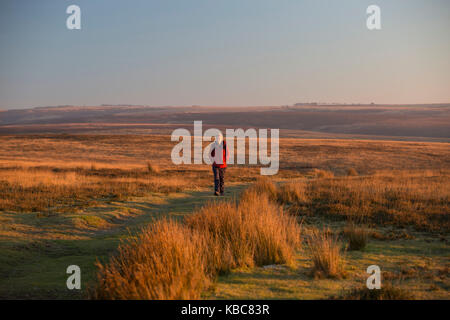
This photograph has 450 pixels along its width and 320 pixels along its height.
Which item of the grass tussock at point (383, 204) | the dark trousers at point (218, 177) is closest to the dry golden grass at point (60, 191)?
the dark trousers at point (218, 177)

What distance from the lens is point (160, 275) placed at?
530 centimetres

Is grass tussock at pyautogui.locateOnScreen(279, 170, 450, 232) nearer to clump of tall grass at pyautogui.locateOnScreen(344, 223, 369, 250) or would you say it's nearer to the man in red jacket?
clump of tall grass at pyautogui.locateOnScreen(344, 223, 369, 250)

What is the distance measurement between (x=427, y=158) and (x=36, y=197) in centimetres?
3732

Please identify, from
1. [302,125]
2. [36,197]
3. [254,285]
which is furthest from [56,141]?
[302,125]

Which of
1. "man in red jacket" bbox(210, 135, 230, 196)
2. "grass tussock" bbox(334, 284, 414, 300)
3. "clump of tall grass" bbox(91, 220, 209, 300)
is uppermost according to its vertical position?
"man in red jacket" bbox(210, 135, 230, 196)

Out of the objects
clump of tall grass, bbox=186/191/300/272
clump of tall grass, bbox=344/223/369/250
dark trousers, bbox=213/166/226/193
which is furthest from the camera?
dark trousers, bbox=213/166/226/193

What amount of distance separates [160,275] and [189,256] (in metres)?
0.76

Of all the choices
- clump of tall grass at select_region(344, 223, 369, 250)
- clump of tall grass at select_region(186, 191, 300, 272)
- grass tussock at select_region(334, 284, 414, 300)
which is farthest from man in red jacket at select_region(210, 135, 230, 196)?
grass tussock at select_region(334, 284, 414, 300)

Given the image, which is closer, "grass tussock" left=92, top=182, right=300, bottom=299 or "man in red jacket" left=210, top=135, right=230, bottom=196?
"grass tussock" left=92, top=182, right=300, bottom=299

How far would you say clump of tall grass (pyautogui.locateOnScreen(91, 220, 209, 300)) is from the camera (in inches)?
193

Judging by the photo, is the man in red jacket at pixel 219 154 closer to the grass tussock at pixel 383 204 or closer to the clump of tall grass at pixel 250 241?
the grass tussock at pixel 383 204

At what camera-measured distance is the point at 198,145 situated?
58.1m

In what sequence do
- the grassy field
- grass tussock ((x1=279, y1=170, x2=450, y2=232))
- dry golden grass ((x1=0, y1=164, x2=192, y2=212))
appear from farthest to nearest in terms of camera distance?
1. dry golden grass ((x1=0, y1=164, x2=192, y2=212))
2. grass tussock ((x1=279, y1=170, x2=450, y2=232))
3. the grassy field
